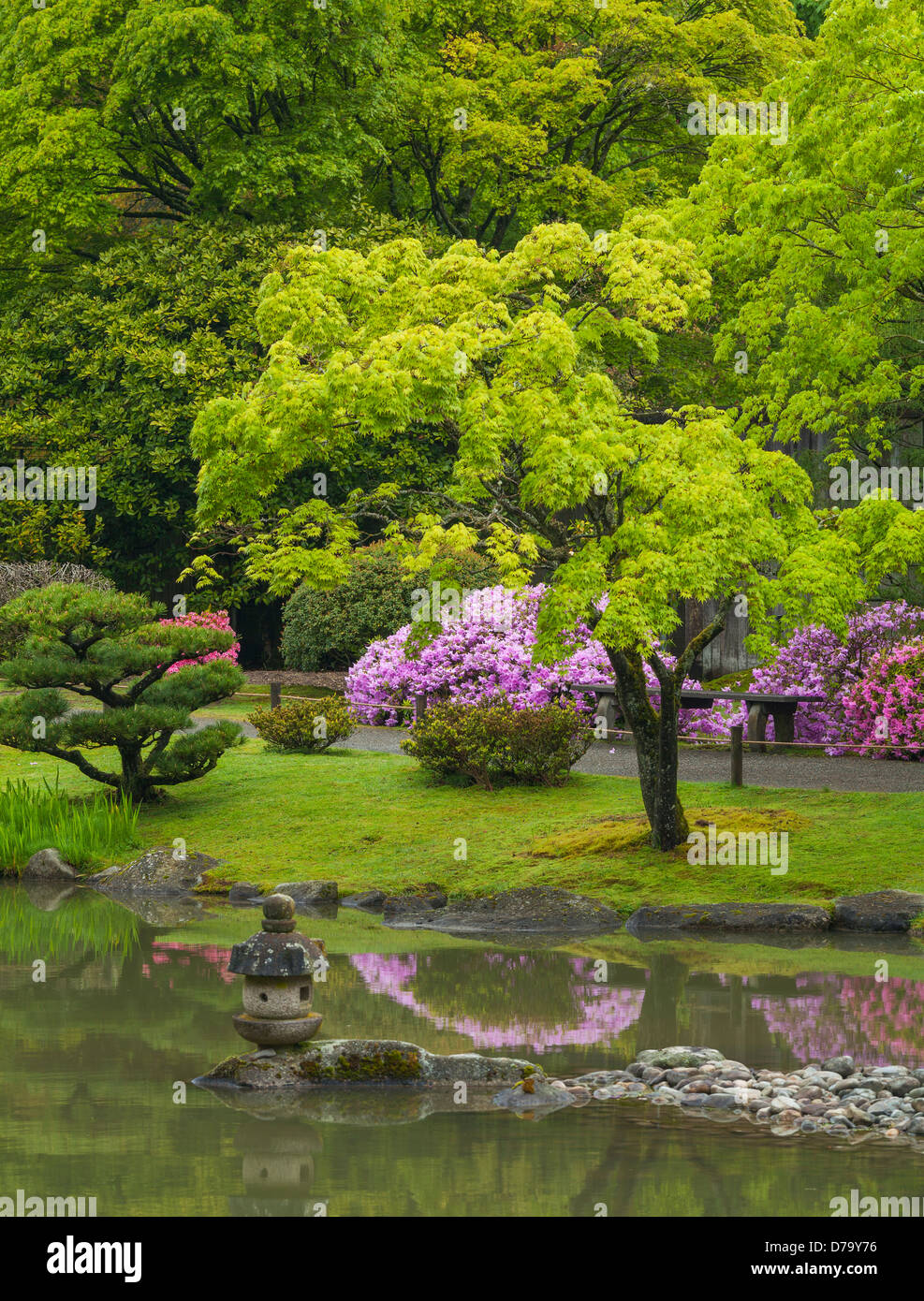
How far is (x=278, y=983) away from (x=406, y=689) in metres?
16.4

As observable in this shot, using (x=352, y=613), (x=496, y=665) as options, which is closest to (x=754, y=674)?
(x=496, y=665)

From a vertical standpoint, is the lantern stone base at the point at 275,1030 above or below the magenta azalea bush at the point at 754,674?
below

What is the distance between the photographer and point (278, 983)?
988 centimetres

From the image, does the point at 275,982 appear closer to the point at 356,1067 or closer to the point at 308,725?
the point at 356,1067

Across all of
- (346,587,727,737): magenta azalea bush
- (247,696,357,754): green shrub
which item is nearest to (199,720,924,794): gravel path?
(346,587,727,737): magenta azalea bush

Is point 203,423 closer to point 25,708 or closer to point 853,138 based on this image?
point 25,708

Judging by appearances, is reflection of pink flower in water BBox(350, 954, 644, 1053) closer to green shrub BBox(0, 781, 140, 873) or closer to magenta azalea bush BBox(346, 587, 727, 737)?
green shrub BBox(0, 781, 140, 873)

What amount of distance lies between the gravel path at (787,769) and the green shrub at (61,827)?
20.6 ft

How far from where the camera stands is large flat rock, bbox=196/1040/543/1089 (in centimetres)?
975

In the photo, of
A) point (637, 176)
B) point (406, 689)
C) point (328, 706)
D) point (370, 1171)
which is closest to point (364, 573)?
point (406, 689)

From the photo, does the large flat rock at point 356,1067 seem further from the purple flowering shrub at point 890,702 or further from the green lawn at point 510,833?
the purple flowering shrub at point 890,702

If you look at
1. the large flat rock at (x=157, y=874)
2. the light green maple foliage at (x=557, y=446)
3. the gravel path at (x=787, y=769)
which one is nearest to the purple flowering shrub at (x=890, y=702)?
the gravel path at (x=787, y=769)

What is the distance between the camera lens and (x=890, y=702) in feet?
68.5

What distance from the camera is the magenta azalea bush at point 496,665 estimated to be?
23422mm
